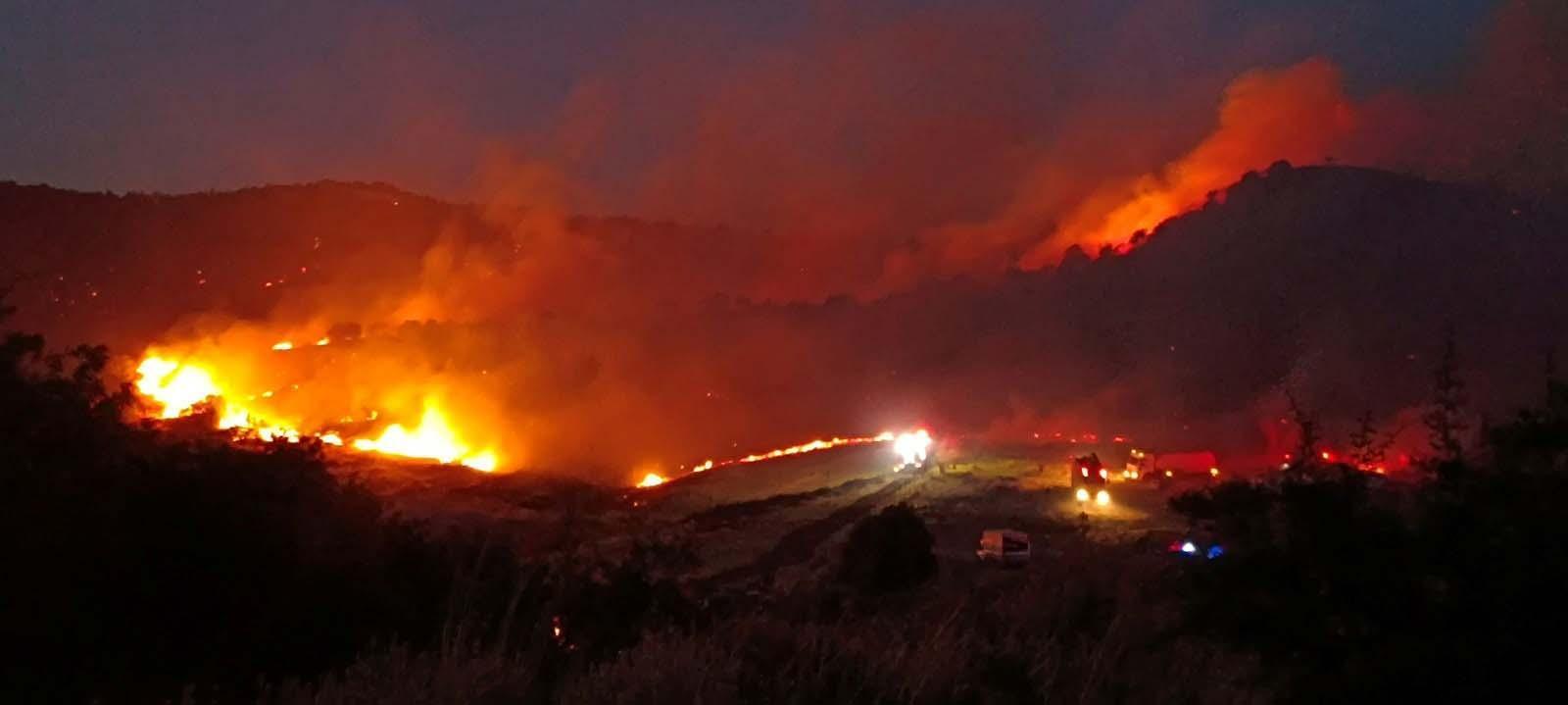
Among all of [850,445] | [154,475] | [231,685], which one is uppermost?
[850,445]

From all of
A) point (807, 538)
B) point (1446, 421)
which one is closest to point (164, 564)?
point (1446, 421)

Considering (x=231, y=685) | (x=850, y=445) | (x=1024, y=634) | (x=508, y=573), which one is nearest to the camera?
(x=1024, y=634)

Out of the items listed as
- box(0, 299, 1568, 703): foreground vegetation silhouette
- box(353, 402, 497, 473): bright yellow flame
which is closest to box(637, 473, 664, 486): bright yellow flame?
box(353, 402, 497, 473): bright yellow flame

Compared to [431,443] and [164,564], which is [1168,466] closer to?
[431,443]

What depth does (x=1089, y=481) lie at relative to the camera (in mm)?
55625

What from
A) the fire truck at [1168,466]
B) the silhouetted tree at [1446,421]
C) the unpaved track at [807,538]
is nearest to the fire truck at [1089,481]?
the fire truck at [1168,466]

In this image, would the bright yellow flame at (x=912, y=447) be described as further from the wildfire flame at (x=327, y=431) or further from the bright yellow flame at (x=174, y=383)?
the bright yellow flame at (x=174, y=383)

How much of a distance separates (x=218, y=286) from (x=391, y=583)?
295 feet

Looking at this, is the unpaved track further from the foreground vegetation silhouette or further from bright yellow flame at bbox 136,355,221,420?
bright yellow flame at bbox 136,355,221,420

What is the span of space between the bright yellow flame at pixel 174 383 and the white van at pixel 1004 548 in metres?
42.5

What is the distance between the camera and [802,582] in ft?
95.3

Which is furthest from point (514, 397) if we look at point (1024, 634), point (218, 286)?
point (1024, 634)

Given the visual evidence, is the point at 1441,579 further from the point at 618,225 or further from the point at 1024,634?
the point at 618,225

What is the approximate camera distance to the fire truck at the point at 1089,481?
2117 inches
